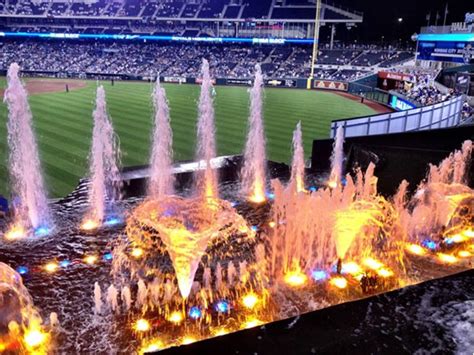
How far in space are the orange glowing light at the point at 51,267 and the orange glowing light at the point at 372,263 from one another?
21.4ft

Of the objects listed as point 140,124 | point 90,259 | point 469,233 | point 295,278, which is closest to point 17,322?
point 90,259

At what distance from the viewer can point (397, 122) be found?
19.6 m

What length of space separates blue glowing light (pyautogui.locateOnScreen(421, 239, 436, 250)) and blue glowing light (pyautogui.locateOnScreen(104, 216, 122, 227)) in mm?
7691

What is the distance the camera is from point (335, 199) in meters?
12.5

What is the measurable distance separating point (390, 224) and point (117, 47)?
67.8 meters

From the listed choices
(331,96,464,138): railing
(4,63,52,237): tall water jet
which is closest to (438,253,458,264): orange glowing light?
(4,63,52,237): tall water jet

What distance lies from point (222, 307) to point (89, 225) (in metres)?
5.04

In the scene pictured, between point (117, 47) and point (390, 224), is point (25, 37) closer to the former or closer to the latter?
point (117, 47)

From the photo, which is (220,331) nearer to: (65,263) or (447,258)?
(65,263)

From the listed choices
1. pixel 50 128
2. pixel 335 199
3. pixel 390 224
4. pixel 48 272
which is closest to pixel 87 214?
pixel 48 272

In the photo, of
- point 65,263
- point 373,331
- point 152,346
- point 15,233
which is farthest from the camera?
point 15,233

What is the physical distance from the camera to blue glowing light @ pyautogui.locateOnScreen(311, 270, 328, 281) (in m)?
8.63

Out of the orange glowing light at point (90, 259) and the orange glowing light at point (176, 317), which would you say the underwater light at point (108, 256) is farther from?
the orange glowing light at point (176, 317)

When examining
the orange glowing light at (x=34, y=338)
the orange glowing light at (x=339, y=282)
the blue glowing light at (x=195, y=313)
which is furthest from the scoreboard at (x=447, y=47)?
the orange glowing light at (x=34, y=338)
